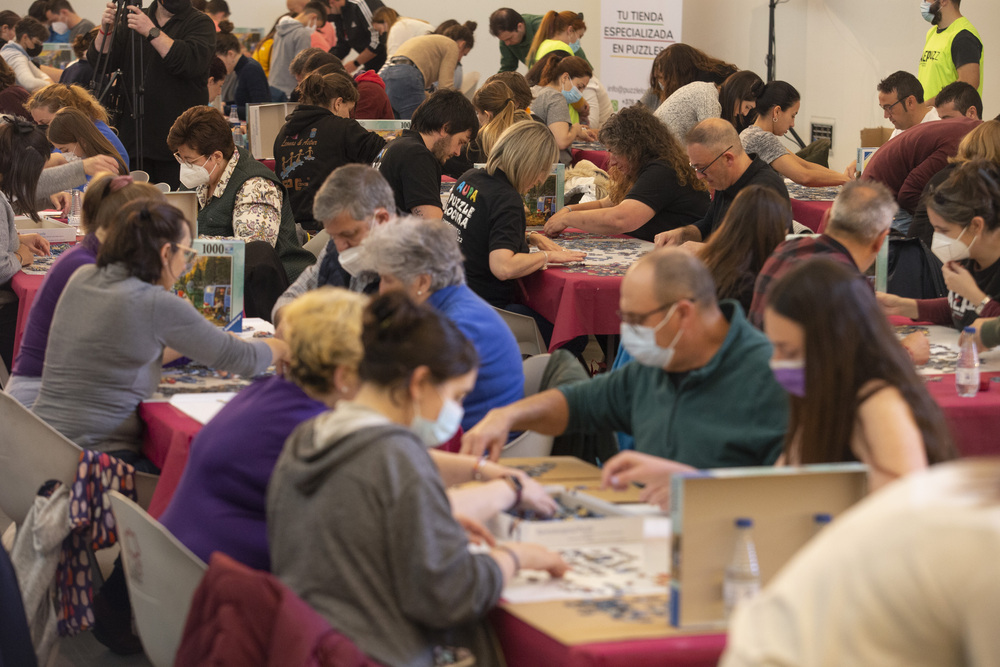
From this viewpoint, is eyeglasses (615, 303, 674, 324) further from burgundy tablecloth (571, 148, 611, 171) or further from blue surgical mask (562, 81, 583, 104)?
blue surgical mask (562, 81, 583, 104)

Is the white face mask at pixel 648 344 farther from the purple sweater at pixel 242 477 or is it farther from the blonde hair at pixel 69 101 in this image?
the blonde hair at pixel 69 101

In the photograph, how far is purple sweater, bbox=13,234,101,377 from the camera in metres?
3.30

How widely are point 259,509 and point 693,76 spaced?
19.0 feet

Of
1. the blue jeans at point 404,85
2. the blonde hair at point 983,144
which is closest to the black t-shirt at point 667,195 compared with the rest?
the blonde hair at point 983,144

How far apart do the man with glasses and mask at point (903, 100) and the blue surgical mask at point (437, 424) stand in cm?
522

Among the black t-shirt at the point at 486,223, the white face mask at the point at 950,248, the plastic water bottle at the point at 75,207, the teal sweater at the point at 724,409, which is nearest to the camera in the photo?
the teal sweater at the point at 724,409

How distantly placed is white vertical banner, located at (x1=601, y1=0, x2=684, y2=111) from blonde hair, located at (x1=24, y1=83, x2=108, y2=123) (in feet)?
20.0

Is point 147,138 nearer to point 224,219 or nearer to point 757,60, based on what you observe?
point 224,219

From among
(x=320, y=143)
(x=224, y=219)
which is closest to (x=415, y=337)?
(x=224, y=219)

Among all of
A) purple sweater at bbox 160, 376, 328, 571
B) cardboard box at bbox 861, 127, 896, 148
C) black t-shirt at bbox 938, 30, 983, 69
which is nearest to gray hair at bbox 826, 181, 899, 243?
purple sweater at bbox 160, 376, 328, 571

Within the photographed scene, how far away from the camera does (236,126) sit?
8.98 metres

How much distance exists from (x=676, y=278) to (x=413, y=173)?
117 inches

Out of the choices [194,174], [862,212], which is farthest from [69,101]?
[862,212]

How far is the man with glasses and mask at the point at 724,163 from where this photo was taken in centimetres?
456
